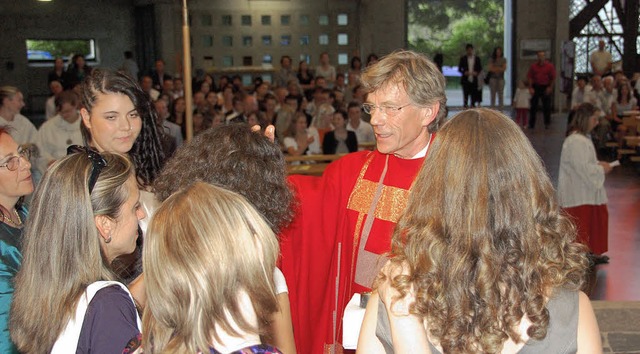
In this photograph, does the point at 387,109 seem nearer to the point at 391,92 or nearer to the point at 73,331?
the point at 391,92

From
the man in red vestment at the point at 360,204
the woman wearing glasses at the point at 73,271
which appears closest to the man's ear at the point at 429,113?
the man in red vestment at the point at 360,204

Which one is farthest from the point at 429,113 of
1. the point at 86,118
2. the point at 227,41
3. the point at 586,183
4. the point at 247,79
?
the point at 227,41

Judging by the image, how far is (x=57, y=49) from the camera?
16938 millimetres

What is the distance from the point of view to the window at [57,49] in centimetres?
1669

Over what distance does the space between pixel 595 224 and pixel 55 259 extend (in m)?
5.77

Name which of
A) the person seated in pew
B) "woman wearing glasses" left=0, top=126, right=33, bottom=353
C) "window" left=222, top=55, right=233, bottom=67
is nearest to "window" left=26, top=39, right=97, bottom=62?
"window" left=222, top=55, right=233, bottom=67

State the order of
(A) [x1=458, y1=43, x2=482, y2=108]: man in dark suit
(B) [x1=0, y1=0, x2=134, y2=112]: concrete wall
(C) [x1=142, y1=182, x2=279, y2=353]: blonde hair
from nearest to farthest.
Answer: (C) [x1=142, y1=182, x2=279, y2=353]: blonde hair
(B) [x1=0, y1=0, x2=134, y2=112]: concrete wall
(A) [x1=458, y1=43, x2=482, y2=108]: man in dark suit

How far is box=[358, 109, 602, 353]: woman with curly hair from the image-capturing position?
1.57 metres

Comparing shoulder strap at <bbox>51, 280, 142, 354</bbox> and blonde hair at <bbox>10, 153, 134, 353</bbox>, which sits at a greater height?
blonde hair at <bbox>10, 153, 134, 353</bbox>

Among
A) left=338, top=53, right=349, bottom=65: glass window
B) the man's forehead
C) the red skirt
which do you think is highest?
left=338, top=53, right=349, bottom=65: glass window

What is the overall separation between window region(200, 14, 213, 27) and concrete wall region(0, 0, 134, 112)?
1.64 m

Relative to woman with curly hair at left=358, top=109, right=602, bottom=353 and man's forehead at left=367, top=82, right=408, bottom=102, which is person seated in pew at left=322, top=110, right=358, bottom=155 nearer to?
man's forehead at left=367, top=82, right=408, bottom=102

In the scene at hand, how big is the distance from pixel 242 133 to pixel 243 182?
0.19 m

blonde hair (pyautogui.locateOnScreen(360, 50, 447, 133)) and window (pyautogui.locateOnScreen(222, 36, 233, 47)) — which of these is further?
window (pyautogui.locateOnScreen(222, 36, 233, 47))
